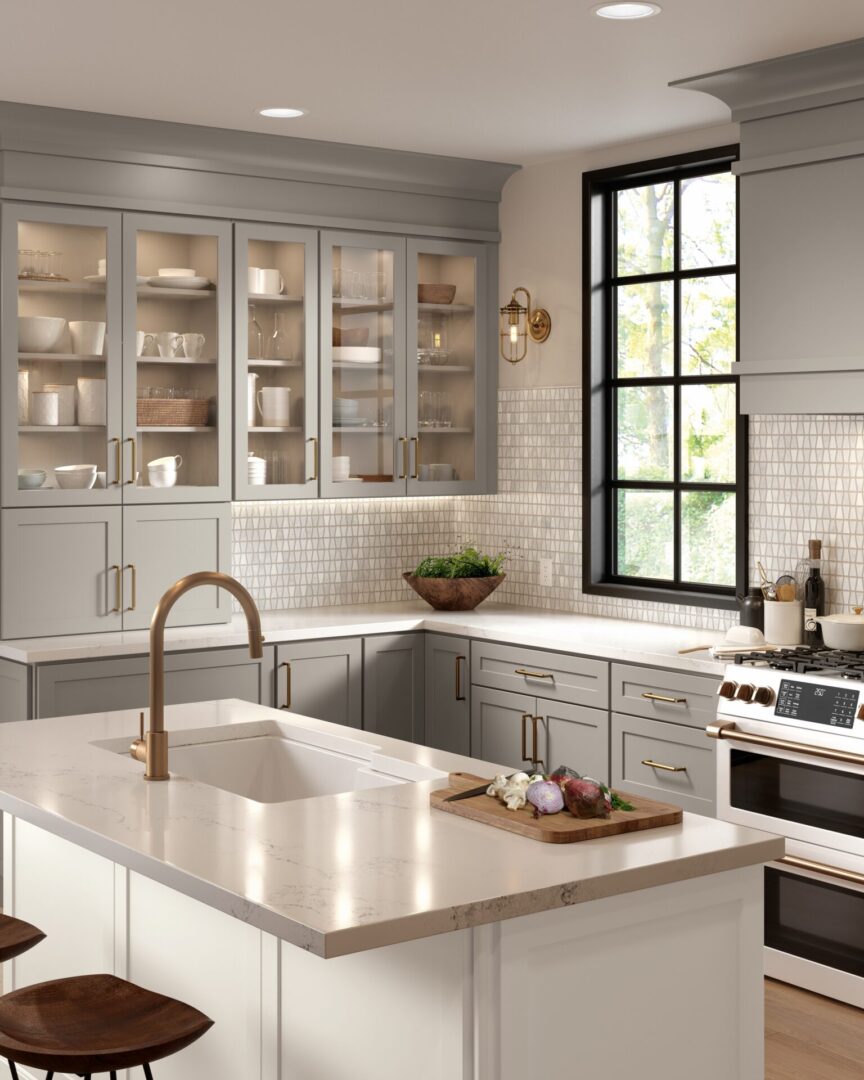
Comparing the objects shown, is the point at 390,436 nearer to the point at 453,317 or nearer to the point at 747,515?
the point at 453,317

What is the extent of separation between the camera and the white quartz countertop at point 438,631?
4773 millimetres

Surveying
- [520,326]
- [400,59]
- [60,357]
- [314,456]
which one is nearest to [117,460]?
[60,357]

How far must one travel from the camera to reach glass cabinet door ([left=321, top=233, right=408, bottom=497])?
5.65 meters

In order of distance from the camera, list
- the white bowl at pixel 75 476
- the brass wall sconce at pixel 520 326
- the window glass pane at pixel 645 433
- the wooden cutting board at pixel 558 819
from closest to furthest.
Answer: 1. the wooden cutting board at pixel 558 819
2. the white bowl at pixel 75 476
3. the window glass pane at pixel 645 433
4. the brass wall sconce at pixel 520 326

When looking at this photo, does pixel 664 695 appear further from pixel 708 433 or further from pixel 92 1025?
pixel 92 1025

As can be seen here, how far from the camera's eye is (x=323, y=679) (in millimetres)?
5348

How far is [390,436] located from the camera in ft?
19.2

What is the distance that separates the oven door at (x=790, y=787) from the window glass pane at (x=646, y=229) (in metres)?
2.09

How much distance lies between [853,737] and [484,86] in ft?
7.68

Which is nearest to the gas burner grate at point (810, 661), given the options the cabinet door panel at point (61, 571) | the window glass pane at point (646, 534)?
the window glass pane at point (646, 534)

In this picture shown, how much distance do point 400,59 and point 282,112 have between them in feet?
2.62

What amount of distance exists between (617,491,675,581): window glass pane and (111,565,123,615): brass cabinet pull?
2.03 m

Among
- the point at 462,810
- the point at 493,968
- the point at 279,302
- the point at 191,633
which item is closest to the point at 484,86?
the point at 279,302

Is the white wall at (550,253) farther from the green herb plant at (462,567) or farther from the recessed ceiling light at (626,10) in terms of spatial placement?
the recessed ceiling light at (626,10)
